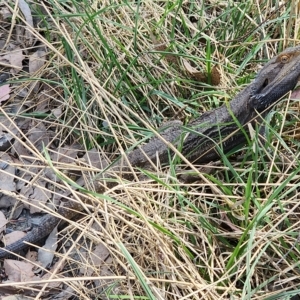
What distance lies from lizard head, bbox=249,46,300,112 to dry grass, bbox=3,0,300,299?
0.43 feet

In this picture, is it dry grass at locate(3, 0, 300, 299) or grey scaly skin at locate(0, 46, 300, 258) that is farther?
grey scaly skin at locate(0, 46, 300, 258)

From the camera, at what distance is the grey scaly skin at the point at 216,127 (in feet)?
12.0

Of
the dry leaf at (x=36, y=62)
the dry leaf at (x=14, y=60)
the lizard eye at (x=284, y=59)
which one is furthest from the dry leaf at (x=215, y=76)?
the dry leaf at (x=14, y=60)

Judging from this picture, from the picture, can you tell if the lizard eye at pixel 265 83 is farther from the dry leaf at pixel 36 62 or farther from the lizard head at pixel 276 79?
the dry leaf at pixel 36 62

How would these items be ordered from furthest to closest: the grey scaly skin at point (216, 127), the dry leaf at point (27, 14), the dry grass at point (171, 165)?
1. the dry leaf at point (27, 14)
2. the grey scaly skin at point (216, 127)
3. the dry grass at point (171, 165)

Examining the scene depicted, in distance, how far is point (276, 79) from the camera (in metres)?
3.70

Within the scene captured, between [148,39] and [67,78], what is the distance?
704 millimetres

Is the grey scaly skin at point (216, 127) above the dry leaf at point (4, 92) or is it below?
below

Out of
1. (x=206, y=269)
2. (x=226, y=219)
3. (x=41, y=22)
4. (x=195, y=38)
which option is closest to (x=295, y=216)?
(x=226, y=219)

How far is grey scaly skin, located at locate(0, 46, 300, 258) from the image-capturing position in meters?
3.64

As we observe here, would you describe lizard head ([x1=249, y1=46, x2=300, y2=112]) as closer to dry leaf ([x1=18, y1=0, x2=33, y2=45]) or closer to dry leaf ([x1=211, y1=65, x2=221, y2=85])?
dry leaf ([x1=211, y1=65, x2=221, y2=85])

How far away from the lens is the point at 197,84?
421 cm

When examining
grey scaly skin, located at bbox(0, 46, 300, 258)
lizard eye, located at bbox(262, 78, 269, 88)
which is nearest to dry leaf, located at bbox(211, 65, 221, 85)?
grey scaly skin, located at bbox(0, 46, 300, 258)

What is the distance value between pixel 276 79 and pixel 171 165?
0.94 m
